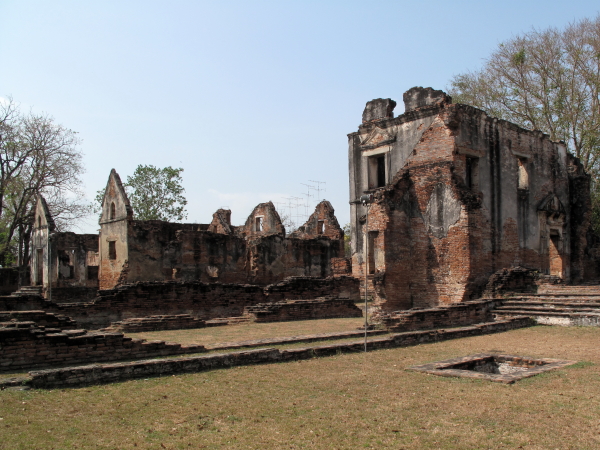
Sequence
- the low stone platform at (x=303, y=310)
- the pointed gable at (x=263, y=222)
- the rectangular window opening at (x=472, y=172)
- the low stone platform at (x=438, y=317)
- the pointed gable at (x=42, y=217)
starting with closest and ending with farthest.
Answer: the low stone platform at (x=438, y=317), the low stone platform at (x=303, y=310), the rectangular window opening at (x=472, y=172), the pointed gable at (x=42, y=217), the pointed gable at (x=263, y=222)

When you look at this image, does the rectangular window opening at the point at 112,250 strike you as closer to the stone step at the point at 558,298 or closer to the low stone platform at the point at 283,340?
the low stone platform at the point at 283,340

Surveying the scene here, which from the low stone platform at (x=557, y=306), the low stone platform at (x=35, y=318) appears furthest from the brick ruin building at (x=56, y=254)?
the low stone platform at (x=557, y=306)

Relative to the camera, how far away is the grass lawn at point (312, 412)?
5094 millimetres

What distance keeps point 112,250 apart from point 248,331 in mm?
11651

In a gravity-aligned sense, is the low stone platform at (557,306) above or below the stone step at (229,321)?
above

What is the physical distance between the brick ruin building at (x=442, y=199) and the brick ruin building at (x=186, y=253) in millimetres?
5005

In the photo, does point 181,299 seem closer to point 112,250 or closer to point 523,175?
point 112,250

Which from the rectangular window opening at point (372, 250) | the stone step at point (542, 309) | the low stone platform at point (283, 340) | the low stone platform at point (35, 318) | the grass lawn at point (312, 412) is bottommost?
the grass lawn at point (312, 412)

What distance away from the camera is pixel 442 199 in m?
17.2

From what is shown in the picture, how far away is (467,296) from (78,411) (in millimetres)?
12700

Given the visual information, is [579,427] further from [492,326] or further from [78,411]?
[492,326]

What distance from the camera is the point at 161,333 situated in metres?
13.5

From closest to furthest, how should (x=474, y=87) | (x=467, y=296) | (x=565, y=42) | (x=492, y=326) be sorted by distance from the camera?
(x=492, y=326)
(x=467, y=296)
(x=565, y=42)
(x=474, y=87)

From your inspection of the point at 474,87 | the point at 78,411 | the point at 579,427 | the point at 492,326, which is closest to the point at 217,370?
the point at 78,411
